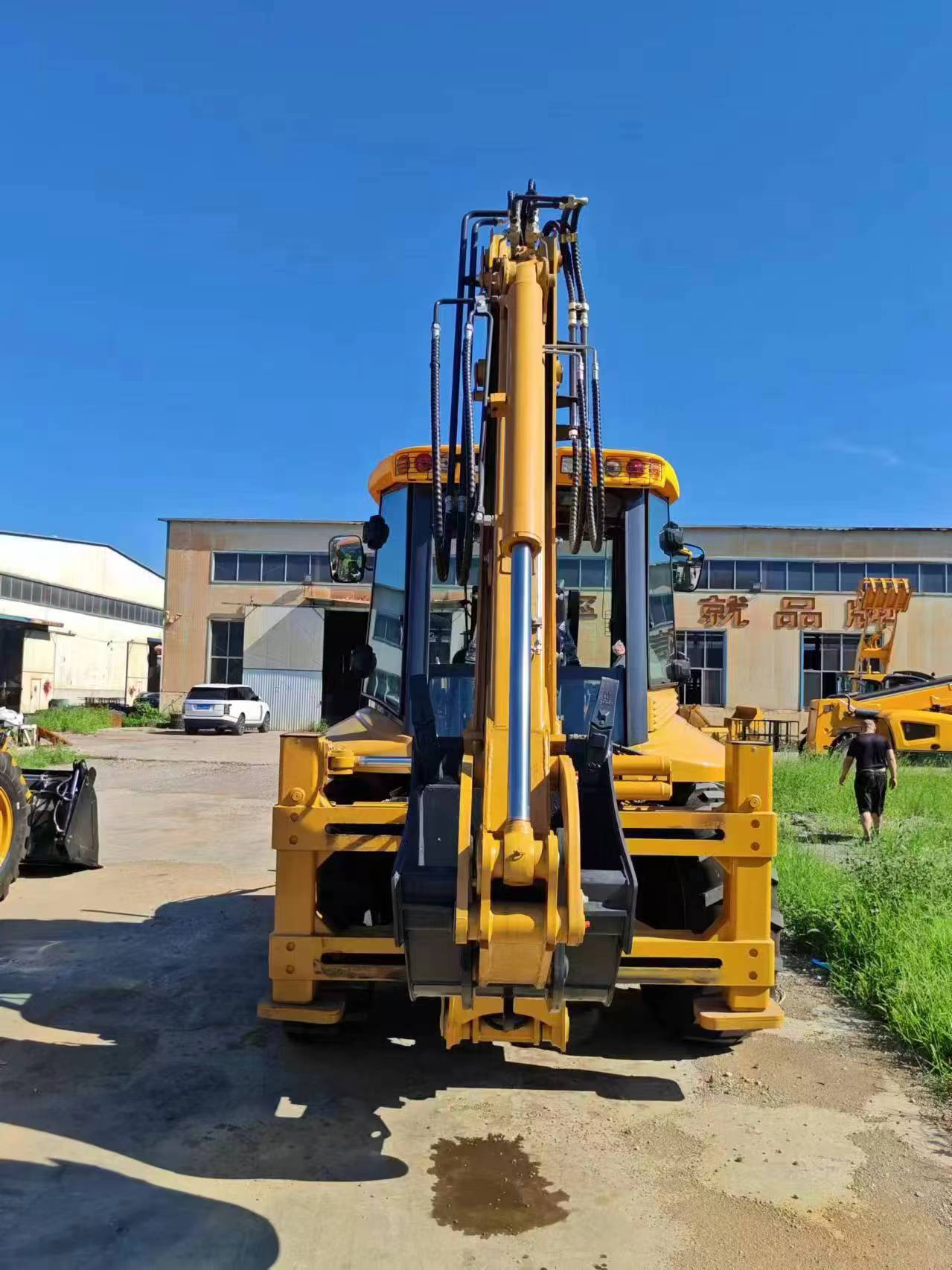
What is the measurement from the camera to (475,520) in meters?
3.68

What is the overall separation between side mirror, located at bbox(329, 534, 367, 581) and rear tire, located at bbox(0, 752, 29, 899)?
382cm

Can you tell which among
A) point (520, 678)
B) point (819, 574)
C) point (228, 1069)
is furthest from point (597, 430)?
point (819, 574)

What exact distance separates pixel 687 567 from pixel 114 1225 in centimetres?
421

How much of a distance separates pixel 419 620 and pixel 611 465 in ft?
4.27

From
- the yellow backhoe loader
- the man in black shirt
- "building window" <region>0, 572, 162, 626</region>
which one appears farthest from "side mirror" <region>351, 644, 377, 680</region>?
"building window" <region>0, 572, 162, 626</region>

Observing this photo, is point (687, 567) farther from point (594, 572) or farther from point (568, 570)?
point (568, 570)

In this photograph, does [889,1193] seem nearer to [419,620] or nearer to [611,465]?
[419,620]

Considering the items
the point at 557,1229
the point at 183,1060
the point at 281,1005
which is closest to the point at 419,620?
the point at 281,1005

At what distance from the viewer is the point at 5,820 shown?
7.52 m

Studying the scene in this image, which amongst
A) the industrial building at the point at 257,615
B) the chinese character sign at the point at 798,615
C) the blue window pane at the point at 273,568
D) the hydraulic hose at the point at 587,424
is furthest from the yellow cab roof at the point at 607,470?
the blue window pane at the point at 273,568

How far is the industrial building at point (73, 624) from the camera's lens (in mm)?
40281

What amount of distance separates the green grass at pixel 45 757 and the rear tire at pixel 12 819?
8.06 metres

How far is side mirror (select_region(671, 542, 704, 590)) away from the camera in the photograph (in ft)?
18.3

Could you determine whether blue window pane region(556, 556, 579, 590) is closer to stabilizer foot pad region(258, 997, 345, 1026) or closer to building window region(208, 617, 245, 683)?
stabilizer foot pad region(258, 997, 345, 1026)
